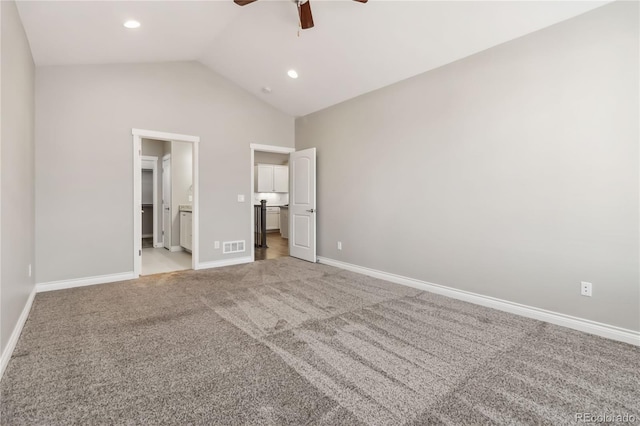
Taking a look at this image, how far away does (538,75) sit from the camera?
2783 millimetres

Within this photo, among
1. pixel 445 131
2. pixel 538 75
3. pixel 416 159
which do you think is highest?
pixel 538 75

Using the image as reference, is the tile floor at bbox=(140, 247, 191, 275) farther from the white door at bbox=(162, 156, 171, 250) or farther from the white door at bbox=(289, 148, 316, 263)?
the white door at bbox=(289, 148, 316, 263)

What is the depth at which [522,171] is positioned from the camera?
2896mm

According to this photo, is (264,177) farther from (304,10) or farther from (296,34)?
(304,10)

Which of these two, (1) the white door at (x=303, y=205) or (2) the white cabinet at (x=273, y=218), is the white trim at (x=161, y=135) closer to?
(1) the white door at (x=303, y=205)

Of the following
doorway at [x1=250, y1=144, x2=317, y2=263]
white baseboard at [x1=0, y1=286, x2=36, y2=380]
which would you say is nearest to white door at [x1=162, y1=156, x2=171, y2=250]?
doorway at [x1=250, y1=144, x2=317, y2=263]

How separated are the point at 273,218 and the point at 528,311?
7.65 m

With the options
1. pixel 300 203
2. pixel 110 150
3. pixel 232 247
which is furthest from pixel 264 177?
pixel 110 150

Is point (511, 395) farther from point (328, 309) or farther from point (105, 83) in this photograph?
point (105, 83)

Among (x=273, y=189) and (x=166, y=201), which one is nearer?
(x=166, y=201)

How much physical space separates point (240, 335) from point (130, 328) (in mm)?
975

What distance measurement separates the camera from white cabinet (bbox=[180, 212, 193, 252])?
579 cm

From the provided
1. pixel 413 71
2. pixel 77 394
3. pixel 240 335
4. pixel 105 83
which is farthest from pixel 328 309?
pixel 105 83

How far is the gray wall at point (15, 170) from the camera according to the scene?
2.06 metres
